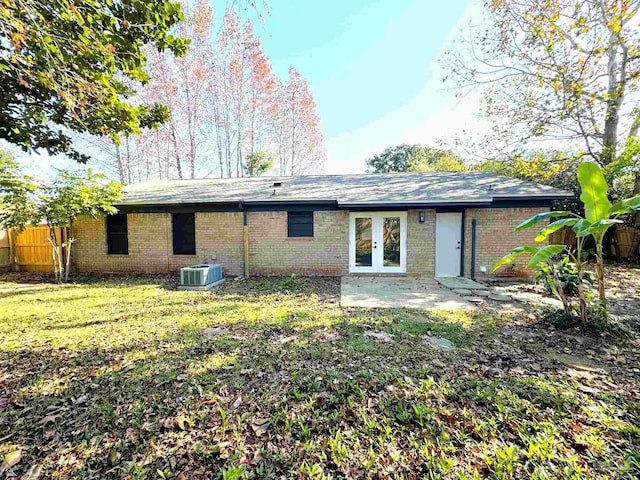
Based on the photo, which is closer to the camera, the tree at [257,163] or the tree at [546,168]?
the tree at [546,168]

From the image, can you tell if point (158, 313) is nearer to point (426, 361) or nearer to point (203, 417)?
point (203, 417)

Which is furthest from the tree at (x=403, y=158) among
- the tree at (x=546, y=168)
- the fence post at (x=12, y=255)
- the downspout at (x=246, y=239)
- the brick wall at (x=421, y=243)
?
the fence post at (x=12, y=255)

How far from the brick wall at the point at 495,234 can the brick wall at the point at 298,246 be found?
4.18m

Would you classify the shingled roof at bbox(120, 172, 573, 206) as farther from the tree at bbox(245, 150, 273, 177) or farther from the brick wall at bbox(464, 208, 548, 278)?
the tree at bbox(245, 150, 273, 177)

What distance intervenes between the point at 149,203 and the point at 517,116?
54.1ft

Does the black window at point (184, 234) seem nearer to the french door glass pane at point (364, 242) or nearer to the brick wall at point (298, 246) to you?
the brick wall at point (298, 246)

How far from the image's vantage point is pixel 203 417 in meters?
2.50

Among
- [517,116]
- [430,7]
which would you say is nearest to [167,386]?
[430,7]

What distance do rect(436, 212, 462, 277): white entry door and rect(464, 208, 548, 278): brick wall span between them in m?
0.27

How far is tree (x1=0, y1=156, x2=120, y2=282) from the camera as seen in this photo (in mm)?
7512

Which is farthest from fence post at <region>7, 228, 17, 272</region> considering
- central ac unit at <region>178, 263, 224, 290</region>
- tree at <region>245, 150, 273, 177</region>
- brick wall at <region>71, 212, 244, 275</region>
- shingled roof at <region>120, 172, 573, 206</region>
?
tree at <region>245, 150, 273, 177</region>

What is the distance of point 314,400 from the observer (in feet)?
9.00

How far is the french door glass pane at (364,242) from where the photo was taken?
30.8 feet

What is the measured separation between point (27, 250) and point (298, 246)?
11.0 m
